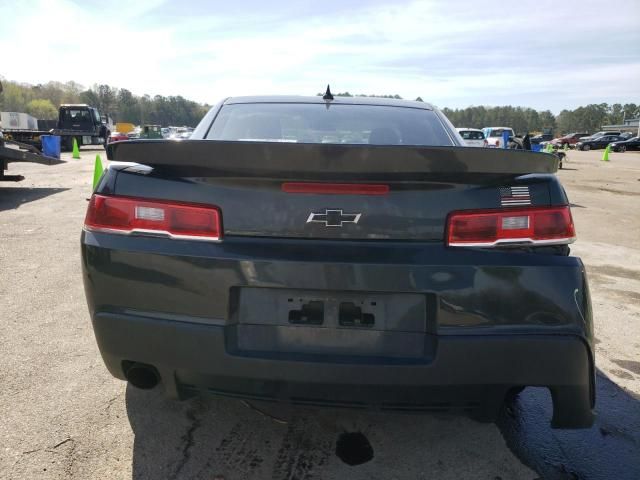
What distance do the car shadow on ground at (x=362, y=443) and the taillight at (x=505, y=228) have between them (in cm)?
80

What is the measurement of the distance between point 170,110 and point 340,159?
13170cm

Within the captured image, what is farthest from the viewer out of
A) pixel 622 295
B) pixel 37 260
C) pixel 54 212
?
pixel 54 212

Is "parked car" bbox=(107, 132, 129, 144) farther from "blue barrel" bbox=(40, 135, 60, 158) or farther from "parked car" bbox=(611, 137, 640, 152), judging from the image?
"parked car" bbox=(611, 137, 640, 152)

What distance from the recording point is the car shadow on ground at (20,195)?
932 cm

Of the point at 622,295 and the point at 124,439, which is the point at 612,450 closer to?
the point at 124,439

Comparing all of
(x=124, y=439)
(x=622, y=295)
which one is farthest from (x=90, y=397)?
(x=622, y=295)

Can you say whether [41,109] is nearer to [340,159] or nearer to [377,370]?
[340,159]

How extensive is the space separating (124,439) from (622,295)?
4.56m

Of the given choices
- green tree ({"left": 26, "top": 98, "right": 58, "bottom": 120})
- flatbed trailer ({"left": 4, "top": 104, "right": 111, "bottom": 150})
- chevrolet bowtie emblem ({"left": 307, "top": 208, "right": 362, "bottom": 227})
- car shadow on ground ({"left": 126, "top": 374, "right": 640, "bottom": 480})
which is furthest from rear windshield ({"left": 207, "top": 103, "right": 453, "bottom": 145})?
green tree ({"left": 26, "top": 98, "right": 58, "bottom": 120})

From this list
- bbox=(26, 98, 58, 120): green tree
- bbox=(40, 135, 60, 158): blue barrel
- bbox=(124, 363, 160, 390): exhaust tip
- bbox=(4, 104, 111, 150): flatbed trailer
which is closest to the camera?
bbox=(124, 363, 160, 390): exhaust tip

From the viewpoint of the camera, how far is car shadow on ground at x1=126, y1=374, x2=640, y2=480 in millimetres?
2055

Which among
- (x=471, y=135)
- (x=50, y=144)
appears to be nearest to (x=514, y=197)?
(x=50, y=144)

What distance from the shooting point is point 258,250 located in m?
1.75

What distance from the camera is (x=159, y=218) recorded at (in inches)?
71.5
